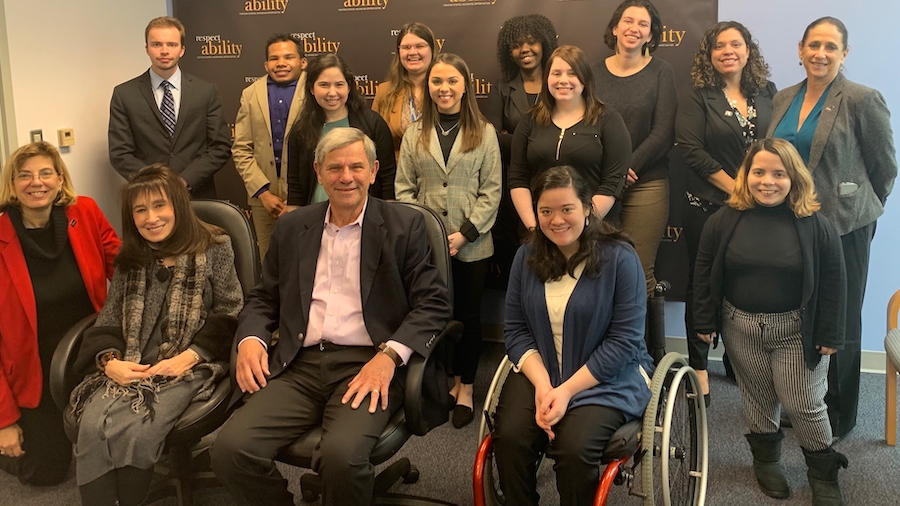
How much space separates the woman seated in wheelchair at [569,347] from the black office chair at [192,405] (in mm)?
870

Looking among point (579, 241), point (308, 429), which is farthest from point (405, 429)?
point (579, 241)

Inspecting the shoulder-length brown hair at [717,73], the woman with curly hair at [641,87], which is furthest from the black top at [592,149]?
the shoulder-length brown hair at [717,73]

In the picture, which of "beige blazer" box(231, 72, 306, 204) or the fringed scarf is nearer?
the fringed scarf

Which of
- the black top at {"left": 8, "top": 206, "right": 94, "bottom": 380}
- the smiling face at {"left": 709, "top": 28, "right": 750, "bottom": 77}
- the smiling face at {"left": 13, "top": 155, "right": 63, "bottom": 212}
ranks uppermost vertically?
the smiling face at {"left": 709, "top": 28, "right": 750, "bottom": 77}

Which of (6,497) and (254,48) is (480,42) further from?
(6,497)

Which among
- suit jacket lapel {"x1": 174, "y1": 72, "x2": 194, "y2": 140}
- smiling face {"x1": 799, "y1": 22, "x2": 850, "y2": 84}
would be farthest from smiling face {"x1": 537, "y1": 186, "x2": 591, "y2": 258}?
suit jacket lapel {"x1": 174, "y1": 72, "x2": 194, "y2": 140}

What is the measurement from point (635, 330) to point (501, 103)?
157 centimetres

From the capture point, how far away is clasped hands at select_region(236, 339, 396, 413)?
210 centimetres

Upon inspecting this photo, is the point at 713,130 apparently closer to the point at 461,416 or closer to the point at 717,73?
the point at 717,73

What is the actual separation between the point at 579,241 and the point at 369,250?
0.63 m

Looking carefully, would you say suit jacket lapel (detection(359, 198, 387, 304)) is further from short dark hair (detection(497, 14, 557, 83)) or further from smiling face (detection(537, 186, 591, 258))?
short dark hair (detection(497, 14, 557, 83))

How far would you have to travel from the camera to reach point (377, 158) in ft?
10.4

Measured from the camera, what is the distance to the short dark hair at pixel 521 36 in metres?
3.30

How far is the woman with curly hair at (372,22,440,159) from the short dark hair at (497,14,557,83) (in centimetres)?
33
